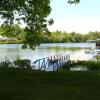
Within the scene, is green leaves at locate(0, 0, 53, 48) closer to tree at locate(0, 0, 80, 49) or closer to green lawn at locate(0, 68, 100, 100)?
tree at locate(0, 0, 80, 49)

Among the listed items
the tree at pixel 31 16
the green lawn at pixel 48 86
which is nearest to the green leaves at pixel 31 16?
the tree at pixel 31 16

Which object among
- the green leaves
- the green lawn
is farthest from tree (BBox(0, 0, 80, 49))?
the green lawn

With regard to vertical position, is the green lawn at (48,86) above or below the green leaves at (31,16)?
below

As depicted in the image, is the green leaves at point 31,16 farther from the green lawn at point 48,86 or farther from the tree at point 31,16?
the green lawn at point 48,86

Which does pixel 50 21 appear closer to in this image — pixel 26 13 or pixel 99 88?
pixel 26 13

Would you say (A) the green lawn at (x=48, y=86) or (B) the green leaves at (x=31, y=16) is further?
(B) the green leaves at (x=31, y=16)

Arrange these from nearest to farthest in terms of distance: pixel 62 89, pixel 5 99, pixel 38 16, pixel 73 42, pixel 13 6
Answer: pixel 5 99
pixel 62 89
pixel 13 6
pixel 38 16
pixel 73 42

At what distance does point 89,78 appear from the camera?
34.7 ft

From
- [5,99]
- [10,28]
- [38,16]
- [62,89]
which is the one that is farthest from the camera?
[10,28]

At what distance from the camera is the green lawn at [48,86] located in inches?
310

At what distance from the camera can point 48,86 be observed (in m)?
9.07

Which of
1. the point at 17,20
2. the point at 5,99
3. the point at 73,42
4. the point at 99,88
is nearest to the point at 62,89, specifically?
the point at 99,88

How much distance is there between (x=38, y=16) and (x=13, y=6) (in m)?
1.53

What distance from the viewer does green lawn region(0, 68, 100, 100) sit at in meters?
7.87
